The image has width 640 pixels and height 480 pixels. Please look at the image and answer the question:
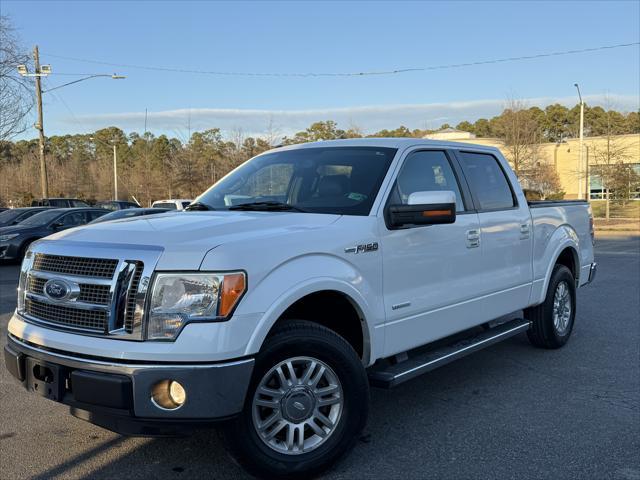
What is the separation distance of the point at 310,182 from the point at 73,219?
46.9 ft

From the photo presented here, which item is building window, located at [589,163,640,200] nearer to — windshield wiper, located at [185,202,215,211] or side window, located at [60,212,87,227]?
side window, located at [60,212,87,227]

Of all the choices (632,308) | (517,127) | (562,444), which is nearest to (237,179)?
(562,444)

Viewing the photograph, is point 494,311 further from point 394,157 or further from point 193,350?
point 193,350

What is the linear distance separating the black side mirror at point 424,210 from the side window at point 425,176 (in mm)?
302

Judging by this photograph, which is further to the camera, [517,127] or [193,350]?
[517,127]

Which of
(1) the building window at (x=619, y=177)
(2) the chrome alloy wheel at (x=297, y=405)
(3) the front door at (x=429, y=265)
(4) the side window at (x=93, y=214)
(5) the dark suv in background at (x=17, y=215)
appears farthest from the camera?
(1) the building window at (x=619, y=177)

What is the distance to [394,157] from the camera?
4270mm

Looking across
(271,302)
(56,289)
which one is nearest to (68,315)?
(56,289)

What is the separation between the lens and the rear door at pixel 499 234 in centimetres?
486

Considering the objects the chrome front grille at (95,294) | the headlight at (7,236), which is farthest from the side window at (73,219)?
the chrome front grille at (95,294)

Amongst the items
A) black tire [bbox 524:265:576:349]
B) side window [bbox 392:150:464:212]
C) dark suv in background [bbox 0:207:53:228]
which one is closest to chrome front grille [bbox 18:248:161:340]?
side window [bbox 392:150:464:212]

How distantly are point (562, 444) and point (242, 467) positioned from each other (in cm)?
208

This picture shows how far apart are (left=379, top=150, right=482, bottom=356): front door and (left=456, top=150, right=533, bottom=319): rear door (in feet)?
0.56

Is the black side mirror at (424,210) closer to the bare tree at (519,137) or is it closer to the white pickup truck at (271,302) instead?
the white pickup truck at (271,302)
